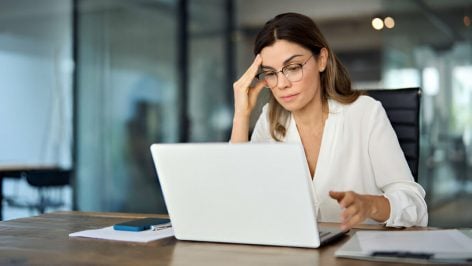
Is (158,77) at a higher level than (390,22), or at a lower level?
lower

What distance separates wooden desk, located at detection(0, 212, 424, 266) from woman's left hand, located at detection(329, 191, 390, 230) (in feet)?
0.19

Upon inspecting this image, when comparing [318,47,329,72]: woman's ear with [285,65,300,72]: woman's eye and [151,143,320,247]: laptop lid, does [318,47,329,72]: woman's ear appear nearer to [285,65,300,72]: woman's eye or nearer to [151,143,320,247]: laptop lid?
[285,65,300,72]: woman's eye

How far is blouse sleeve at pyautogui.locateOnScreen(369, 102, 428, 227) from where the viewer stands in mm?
1482

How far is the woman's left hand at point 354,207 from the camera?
3.94 feet

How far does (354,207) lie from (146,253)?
1.44 feet

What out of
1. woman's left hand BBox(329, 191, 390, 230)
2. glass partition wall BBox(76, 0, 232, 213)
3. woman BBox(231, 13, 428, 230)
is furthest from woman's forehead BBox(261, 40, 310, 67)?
glass partition wall BBox(76, 0, 232, 213)

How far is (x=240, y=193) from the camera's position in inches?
46.9

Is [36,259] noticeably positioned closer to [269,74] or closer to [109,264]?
[109,264]

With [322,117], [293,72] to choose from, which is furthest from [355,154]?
[293,72]

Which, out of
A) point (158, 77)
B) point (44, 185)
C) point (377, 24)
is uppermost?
point (377, 24)

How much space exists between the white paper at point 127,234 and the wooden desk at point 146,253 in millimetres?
26

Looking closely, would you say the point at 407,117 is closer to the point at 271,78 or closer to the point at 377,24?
the point at 271,78

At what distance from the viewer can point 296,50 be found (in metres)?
1.88

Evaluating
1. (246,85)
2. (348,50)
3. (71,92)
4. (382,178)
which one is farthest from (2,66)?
(382,178)
